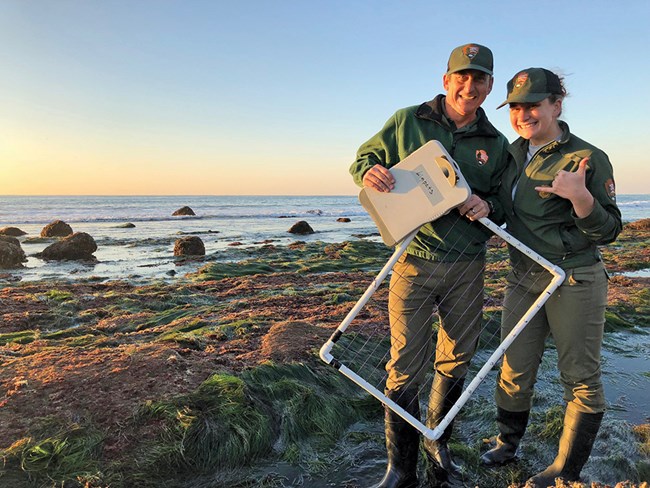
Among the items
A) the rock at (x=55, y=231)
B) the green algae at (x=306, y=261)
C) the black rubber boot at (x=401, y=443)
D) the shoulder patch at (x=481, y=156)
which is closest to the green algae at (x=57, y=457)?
the black rubber boot at (x=401, y=443)

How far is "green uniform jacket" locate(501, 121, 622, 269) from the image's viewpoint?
8.39 feet

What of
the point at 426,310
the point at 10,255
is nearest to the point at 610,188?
the point at 426,310

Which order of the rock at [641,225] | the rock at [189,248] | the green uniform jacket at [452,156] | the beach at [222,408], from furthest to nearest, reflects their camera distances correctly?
the rock at [641,225]
the rock at [189,248]
the beach at [222,408]
the green uniform jacket at [452,156]

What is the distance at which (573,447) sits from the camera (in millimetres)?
2836

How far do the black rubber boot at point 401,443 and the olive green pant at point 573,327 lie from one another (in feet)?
2.89

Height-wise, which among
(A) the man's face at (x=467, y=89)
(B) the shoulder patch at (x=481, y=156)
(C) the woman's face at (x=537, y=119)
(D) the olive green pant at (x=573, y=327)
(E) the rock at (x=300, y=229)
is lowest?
(E) the rock at (x=300, y=229)

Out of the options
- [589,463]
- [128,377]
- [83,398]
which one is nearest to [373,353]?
[589,463]

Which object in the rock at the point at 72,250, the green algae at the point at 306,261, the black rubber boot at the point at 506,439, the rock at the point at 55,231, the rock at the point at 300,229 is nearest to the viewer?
the black rubber boot at the point at 506,439

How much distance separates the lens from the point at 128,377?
3.74m

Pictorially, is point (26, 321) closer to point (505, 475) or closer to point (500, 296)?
point (505, 475)

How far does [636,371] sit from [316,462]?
4.33 metres

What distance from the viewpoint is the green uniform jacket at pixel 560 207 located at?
8.39 ft

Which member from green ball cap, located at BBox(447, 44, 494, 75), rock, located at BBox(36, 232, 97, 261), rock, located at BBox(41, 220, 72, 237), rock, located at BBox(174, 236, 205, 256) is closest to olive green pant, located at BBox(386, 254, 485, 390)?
green ball cap, located at BBox(447, 44, 494, 75)

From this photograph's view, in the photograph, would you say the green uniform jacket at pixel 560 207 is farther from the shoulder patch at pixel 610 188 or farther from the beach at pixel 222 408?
the beach at pixel 222 408
